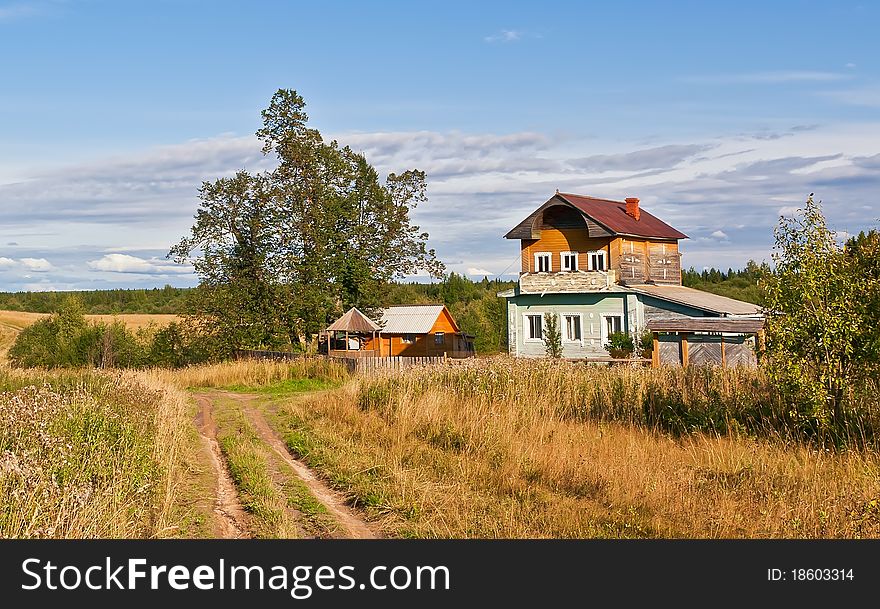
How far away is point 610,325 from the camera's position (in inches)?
1588

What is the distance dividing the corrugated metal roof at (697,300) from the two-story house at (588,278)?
0.09m

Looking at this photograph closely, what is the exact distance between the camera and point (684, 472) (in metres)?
9.97

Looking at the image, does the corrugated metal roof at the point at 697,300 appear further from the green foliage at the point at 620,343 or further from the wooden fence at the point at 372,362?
the wooden fence at the point at 372,362

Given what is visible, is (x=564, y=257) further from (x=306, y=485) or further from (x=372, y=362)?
(x=306, y=485)

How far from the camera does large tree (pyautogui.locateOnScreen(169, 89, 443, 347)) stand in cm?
3988

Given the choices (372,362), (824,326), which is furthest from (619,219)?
(824,326)

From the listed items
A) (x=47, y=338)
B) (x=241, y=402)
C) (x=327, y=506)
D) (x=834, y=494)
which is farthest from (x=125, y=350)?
(x=834, y=494)

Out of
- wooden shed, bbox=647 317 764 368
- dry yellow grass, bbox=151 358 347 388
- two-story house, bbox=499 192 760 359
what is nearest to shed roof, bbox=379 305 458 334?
two-story house, bbox=499 192 760 359

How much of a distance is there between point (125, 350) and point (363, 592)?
151ft

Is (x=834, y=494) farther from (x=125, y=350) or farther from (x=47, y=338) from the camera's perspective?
(x=47, y=338)

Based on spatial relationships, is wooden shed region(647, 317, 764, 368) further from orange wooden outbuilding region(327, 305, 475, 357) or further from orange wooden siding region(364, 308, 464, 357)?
orange wooden siding region(364, 308, 464, 357)

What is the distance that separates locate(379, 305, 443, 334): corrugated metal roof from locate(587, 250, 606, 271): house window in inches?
424

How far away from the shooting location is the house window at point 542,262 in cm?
4272

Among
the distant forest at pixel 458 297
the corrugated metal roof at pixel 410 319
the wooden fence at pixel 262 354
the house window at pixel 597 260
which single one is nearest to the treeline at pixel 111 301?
the distant forest at pixel 458 297
